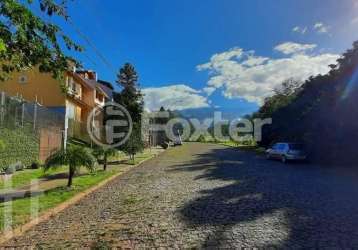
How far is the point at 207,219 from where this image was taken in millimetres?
7879

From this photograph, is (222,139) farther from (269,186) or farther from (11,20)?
(11,20)

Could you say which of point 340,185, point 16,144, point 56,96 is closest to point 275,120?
point 56,96

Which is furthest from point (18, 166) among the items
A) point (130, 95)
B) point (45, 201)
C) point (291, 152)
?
point (130, 95)

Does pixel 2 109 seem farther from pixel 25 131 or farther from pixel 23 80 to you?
pixel 23 80

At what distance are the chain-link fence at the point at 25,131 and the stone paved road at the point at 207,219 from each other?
6831 millimetres

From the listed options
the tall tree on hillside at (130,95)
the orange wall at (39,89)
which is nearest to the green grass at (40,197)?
the orange wall at (39,89)

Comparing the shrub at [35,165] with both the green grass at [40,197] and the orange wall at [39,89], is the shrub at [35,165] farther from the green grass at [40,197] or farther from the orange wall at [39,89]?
the orange wall at [39,89]

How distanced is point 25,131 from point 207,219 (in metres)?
13.8

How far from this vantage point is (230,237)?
6543 millimetres

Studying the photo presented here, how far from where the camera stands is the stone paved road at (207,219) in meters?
6.39

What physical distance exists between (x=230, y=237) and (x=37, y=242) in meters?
3.52

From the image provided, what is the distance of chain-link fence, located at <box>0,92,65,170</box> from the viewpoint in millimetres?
16359

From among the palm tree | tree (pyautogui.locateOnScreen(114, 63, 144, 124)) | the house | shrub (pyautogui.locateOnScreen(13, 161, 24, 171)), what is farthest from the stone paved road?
tree (pyautogui.locateOnScreen(114, 63, 144, 124))

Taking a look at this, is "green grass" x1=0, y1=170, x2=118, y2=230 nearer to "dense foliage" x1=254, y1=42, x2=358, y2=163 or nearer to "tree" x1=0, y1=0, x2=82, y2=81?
"tree" x1=0, y1=0, x2=82, y2=81
